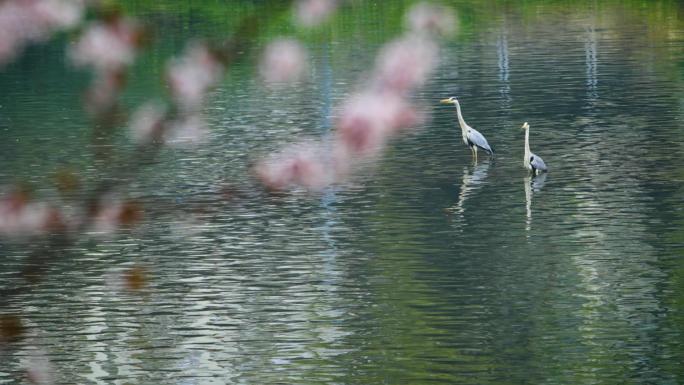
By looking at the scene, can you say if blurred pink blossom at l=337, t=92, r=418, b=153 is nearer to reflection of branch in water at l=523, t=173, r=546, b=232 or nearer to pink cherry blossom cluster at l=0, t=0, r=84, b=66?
pink cherry blossom cluster at l=0, t=0, r=84, b=66

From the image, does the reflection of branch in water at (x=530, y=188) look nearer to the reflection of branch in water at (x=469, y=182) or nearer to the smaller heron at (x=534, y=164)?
the smaller heron at (x=534, y=164)

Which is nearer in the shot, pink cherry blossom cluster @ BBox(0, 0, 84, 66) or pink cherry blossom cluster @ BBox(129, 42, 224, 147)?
pink cherry blossom cluster @ BBox(129, 42, 224, 147)

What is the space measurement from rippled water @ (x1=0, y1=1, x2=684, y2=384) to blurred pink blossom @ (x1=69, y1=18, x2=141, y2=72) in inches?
34.7

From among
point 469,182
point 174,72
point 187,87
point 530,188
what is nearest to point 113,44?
point 187,87

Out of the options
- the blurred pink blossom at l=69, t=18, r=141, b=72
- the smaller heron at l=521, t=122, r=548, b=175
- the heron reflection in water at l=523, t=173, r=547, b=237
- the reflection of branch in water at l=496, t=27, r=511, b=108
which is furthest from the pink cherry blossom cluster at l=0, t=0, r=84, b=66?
the reflection of branch in water at l=496, t=27, r=511, b=108

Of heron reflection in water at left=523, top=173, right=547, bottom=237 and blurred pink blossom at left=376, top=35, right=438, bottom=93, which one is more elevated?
blurred pink blossom at left=376, top=35, right=438, bottom=93

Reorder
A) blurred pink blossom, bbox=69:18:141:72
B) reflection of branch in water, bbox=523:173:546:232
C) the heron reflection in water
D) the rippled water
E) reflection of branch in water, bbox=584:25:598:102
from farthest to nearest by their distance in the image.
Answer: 1. reflection of branch in water, bbox=584:25:598:102
2. the heron reflection in water
3. reflection of branch in water, bbox=523:173:546:232
4. the rippled water
5. blurred pink blossom, bbox=69:18:141:72

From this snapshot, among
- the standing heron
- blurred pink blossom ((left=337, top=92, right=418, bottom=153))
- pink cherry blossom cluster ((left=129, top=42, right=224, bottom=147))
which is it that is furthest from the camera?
the standing heron

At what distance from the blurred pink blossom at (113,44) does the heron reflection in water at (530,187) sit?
1749cm

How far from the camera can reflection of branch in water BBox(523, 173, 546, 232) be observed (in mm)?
25516

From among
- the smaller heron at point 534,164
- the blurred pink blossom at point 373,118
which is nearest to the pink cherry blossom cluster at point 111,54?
the blurred pink blossom at point 373,118

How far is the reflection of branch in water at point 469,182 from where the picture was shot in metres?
27.1

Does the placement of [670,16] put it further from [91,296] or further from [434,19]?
[434,19]

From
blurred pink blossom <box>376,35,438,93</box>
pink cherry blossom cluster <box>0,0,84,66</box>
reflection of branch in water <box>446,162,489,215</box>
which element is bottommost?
reflection of branch in water <box>446,162,489,215</box>
